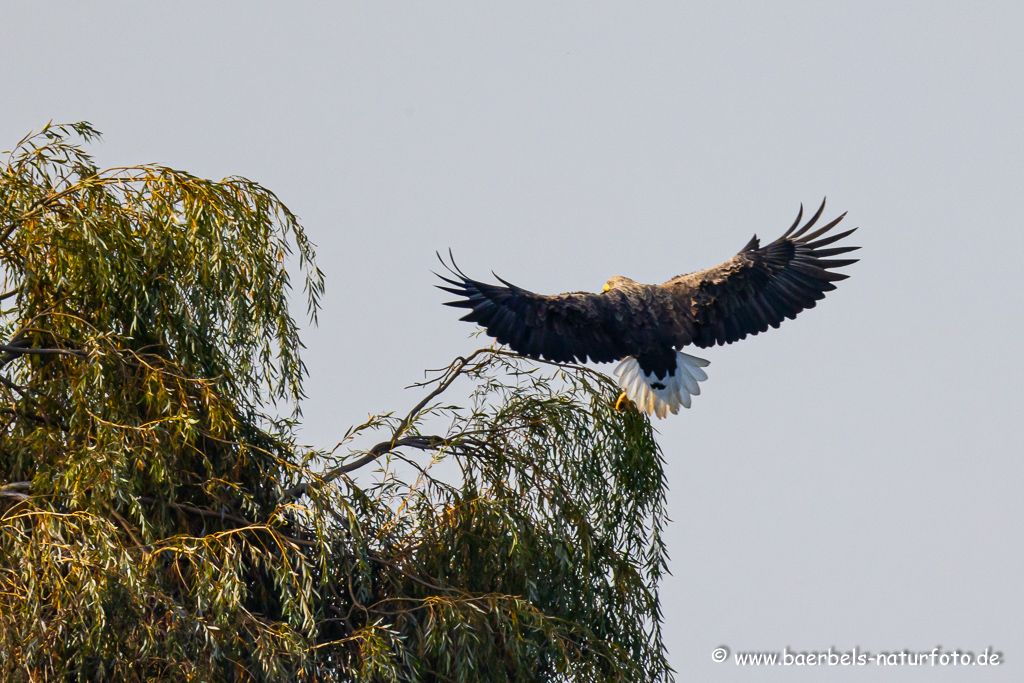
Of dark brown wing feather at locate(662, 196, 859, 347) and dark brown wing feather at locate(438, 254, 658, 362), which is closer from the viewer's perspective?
dark brown wing feather at locate(438, 254, 658, 362)

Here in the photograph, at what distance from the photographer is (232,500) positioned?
5.60 m

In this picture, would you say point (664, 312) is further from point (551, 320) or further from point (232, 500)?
point (232, 500)

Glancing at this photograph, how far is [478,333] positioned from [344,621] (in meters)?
1.63

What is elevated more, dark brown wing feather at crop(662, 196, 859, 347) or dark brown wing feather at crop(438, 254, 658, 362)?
dark brown wing feather at crop(662, 196, 859, 347)

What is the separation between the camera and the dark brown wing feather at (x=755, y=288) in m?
7.08

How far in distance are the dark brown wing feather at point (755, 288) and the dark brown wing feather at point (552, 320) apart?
0.39 meters

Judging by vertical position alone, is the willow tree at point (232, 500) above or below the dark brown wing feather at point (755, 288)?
below

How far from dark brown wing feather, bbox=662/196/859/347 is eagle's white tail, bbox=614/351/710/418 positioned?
8.7 inches

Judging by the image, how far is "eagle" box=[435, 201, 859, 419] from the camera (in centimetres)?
645

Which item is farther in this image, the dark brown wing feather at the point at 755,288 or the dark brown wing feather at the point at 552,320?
the dark brown wing feather at the point at 755,288

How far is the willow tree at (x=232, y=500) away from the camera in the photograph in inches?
194

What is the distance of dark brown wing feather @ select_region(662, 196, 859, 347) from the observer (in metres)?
7.08

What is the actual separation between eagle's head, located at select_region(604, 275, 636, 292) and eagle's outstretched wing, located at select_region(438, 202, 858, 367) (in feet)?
A: 0.14

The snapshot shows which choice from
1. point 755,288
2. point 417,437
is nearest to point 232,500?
point 417,437
